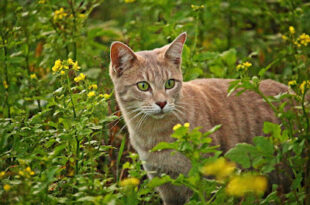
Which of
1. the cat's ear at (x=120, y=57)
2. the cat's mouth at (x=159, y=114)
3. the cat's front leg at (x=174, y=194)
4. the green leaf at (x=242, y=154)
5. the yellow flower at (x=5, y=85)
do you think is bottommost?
the cat's front leg at (x=174, y=194)

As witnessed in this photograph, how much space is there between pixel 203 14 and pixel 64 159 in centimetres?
283

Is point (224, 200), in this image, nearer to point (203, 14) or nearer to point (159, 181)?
point (159, 181)

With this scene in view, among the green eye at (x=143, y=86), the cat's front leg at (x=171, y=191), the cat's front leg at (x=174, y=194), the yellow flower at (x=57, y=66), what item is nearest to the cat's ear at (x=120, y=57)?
the green eye at (x=143, y=86)

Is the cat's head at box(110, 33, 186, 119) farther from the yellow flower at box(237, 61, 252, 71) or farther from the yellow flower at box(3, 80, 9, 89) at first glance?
the yellow flower at box(3, 80, 9, 89)

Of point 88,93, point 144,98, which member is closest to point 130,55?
point 144,98

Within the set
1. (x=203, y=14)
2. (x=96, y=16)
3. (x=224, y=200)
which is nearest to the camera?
(x=224, y=200)

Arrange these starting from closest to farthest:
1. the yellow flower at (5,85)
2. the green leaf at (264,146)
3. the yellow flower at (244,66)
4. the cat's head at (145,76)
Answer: the green leaf at (264,146)
the yellow flower at (244,66)
the cat's head at (145,76)
the yellow flower at (5,85)

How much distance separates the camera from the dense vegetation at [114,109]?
2.33m

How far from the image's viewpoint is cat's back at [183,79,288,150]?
3434mm

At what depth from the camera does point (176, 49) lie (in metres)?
3.42

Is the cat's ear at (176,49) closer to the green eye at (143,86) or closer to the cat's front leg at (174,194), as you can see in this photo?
the green eye at (143,86)

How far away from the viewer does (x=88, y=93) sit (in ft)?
9.33

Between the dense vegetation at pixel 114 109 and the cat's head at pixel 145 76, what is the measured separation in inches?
7.5

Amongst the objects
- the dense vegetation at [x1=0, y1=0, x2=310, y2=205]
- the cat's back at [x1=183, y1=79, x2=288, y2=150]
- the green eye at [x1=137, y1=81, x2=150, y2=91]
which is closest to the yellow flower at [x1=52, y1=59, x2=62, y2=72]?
the dense vegetation at [x1=0, y1=0, x2=310, y2=205]
